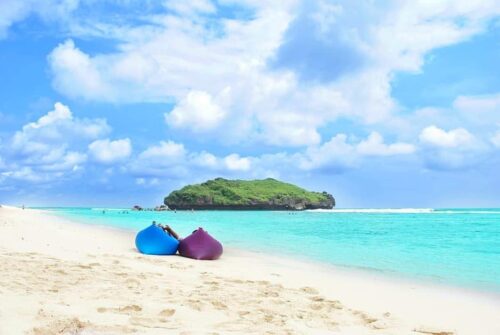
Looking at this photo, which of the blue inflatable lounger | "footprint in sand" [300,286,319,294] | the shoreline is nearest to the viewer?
"footprint in sand" [300,286,319,294]

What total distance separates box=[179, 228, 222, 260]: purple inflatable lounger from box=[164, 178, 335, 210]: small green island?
123 meters

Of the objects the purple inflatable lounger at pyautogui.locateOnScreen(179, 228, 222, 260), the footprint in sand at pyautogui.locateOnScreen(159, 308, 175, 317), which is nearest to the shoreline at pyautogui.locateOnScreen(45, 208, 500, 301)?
the purple inflatable lounger at pyautogui.locateOnScreen(179, 228, 222, 260)

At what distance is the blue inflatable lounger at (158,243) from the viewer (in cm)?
1446

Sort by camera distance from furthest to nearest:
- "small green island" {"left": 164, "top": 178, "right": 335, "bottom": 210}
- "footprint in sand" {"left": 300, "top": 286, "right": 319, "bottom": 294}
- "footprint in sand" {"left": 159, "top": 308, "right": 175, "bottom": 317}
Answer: "small green island" {"left": 164, "top": 178, "right": 335, "bottom": 210} → "footprint in sand" {"left": 300, "top": 286, "right": 319, "bottom": 294} → "footprint in sand" {"left": 159, "top": 308, "right": 175, "bottom": 317}

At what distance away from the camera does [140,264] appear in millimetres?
11344

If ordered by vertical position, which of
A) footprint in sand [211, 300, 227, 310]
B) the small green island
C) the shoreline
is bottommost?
the shoreline

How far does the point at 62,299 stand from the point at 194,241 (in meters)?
7.58

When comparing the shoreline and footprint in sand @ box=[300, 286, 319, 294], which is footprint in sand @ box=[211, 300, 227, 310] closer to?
footprint in sand @ box=[300, 286, 319, 294]

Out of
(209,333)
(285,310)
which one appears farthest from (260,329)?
(285,310)

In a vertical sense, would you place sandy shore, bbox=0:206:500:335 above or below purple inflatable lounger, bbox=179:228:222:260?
below

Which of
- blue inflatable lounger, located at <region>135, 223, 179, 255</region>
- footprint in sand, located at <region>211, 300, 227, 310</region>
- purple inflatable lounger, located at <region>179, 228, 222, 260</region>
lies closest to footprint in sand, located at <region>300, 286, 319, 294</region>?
footprint in sand, located at <region>211, 300, 227, 310</region>

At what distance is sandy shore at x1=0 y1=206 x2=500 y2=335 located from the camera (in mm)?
5598

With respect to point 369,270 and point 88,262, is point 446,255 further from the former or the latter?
point 88,262

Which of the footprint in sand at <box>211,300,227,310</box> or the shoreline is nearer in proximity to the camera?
the footprint in sand at <box>211,300,227,310</box>
